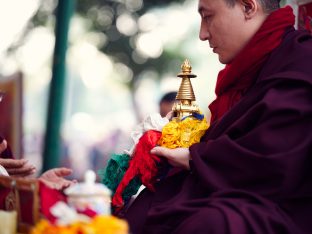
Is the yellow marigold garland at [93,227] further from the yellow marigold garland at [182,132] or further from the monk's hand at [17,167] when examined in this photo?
the monk's hand at [17,167]

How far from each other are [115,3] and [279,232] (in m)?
7.87

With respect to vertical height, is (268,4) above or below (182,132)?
above

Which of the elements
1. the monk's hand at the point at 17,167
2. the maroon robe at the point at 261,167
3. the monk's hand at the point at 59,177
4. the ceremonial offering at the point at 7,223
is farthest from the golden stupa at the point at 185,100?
the ceremonial offering at the point at 7,223

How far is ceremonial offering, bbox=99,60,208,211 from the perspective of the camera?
2.81 meters

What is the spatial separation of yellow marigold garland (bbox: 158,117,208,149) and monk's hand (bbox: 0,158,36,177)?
0.73 meters

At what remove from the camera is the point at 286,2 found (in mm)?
3385

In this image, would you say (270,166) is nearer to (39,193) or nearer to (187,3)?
(39,193)

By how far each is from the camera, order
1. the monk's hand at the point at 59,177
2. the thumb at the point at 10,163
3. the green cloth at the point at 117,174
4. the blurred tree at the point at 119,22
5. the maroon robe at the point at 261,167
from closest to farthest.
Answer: the maroon robe at the point at 261,167 < the monk's hand at the point at 59,177 < the green cloth at the point at 117,174 < the thumb at the point at 10,163 < the blurred tree at the point at 119,22

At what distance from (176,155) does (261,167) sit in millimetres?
435

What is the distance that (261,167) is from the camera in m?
2.41

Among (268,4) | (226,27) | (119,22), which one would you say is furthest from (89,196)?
(119,22)

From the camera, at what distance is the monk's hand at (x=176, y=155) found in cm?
268

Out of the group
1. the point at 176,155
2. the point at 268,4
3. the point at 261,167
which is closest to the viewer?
the point at 261,167

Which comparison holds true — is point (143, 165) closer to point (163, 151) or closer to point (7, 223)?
point (163, 151)
